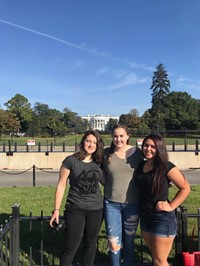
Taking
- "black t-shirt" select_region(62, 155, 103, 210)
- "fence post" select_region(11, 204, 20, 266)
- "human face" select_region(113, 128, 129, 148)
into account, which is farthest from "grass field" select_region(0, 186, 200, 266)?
"human face" select_region(113, 128, 129, 148)

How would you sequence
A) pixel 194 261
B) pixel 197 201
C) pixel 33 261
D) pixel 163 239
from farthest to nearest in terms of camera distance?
pixel 197 201, pixel 33 261, pixel 194 261, pixel 163 239

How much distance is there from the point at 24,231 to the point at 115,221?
3429mm

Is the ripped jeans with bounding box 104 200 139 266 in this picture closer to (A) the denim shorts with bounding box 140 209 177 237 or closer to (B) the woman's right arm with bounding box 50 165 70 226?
(A) the denim shorts with bounding box 140 209 177 237

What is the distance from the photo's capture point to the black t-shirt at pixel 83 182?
11.9 ft

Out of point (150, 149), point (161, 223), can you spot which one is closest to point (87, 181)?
point (150, 149)

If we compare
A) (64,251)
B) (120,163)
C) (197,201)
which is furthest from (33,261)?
(197,201)

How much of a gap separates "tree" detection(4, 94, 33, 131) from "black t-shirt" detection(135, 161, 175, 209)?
84.9m

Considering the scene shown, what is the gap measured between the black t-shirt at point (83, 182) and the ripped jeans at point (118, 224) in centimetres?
18

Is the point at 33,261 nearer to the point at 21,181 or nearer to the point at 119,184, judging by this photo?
the point at 119,184

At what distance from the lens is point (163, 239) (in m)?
3.37

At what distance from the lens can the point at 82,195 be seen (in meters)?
3.64

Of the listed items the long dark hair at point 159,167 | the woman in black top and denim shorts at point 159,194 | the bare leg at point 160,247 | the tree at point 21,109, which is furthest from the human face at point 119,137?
the tree at point 21,109

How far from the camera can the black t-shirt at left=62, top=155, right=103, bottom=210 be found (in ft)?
11.9

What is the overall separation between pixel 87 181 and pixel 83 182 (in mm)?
46
